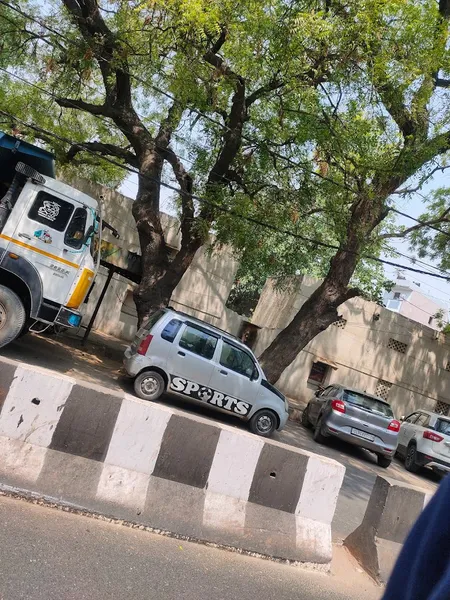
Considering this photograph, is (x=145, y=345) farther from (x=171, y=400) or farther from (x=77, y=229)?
(x=77, y=229)

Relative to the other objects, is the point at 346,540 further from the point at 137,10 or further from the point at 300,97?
the point at 137,10

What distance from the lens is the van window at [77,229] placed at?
9492 millimetres

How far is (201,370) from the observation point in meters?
10.5

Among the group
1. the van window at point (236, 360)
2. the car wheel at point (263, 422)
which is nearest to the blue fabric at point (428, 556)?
the van window at point (236, 360)

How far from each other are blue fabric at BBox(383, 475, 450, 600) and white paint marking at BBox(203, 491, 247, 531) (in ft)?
11.7

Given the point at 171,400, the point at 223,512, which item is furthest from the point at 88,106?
the point at 223,512

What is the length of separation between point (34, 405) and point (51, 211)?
585cm

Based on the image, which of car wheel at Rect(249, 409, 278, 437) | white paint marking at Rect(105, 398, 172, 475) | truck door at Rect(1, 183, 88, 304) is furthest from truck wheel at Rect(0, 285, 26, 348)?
white paint marking at Rect(105, 398, 172, 475)

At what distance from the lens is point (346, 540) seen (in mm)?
5281

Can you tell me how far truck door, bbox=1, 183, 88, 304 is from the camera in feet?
30.2

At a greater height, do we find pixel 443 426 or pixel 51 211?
pixel 51 211

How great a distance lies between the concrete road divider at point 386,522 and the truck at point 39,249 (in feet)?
20.1

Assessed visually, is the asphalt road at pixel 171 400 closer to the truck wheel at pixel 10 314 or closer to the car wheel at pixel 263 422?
the car wheel at pixel 263 422

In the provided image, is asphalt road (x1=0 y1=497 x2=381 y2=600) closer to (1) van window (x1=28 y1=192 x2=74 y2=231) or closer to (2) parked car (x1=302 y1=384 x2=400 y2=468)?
(1) van window (x1=28 y1=192 x2=74 y2=231)
